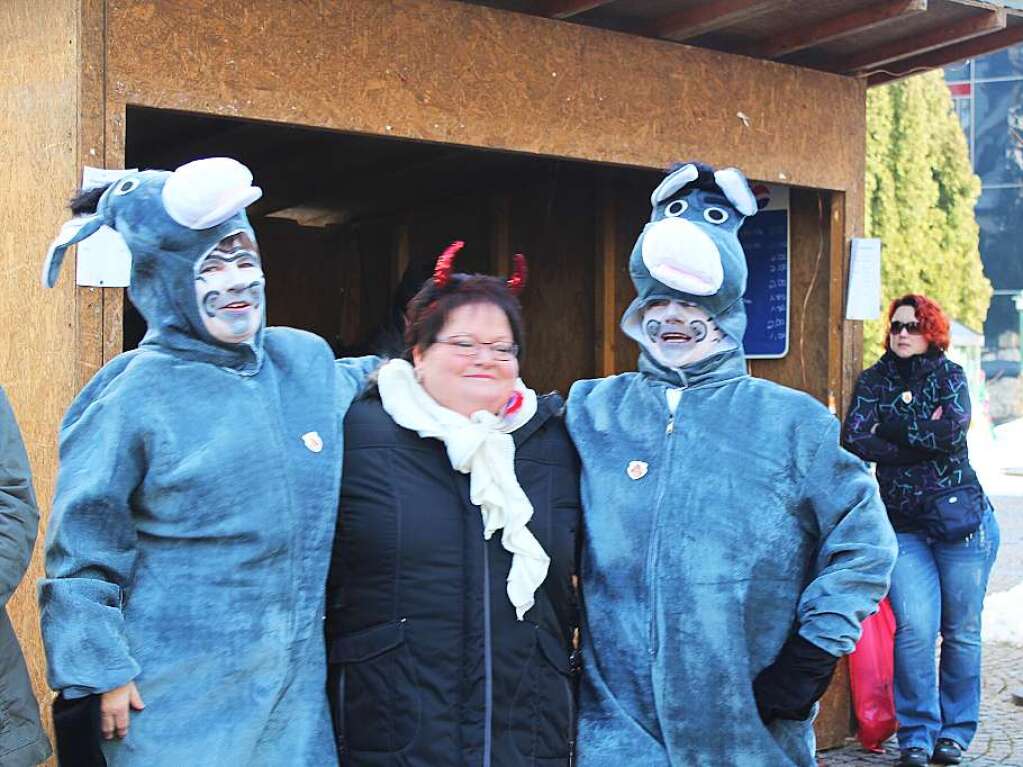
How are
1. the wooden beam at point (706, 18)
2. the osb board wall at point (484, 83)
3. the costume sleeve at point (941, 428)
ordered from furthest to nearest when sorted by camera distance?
the costume sleeve at point (941, 428)
the wooden beam at point (706, 18)
the osb board wall at point (484, 83)

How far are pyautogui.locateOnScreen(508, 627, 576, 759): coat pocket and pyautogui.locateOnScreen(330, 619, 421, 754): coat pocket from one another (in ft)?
0.74

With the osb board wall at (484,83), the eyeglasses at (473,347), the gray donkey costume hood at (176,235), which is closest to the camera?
the gray donkey costume hood at (176,235)

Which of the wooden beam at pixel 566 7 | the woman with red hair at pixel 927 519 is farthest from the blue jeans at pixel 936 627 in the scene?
the wooden beam at pixel 566 7

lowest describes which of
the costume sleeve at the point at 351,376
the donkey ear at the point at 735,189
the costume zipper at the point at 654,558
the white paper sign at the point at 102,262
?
the costume zipper at the point at 654,558

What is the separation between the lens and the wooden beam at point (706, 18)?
4.91m

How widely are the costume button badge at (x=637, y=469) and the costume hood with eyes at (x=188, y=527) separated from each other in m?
0.65

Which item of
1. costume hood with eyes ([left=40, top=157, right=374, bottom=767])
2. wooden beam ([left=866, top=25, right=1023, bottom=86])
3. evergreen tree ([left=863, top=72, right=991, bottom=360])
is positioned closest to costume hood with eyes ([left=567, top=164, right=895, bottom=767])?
costume hood with eyes ([left=40, top=157, right=374, bottom=767])

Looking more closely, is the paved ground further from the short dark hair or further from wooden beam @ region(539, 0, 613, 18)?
the short dark hair

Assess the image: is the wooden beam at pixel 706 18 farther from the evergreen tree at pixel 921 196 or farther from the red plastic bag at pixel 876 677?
the evergreen tree at pixel 921 196

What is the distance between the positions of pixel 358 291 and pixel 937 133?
72.7 feet

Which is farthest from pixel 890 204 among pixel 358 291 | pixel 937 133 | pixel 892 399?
pixel 892 399

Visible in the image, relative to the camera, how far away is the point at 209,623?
2.77 metres

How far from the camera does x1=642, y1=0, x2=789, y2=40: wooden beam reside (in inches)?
193

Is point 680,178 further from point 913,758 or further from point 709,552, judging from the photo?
point 913,758
